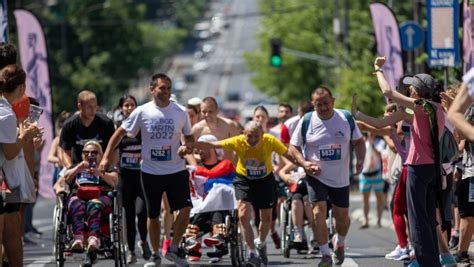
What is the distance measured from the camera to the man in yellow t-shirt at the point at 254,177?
642 inches

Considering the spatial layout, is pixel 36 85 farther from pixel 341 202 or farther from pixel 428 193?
pixel 428 193

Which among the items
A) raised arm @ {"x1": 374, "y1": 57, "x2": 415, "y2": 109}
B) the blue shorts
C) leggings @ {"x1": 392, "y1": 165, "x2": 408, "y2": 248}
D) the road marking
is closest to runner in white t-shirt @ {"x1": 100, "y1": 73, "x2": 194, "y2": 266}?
leggings @ {"x1": 392, "y1": 165, "x2": 408, "y2": 248}

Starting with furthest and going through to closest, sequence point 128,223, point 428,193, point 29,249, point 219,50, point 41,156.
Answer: point 219,50 → point 41,156 → point 29,249 → point 128,223 → point 428,193

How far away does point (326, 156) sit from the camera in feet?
52.0

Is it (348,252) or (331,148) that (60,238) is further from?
(348,252)

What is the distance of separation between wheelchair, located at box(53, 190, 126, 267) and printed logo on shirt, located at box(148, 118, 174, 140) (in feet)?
2.87

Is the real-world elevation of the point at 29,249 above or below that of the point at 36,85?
below

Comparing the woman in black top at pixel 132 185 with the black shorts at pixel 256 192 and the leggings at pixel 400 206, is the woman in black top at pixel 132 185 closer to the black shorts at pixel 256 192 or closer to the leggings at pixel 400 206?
the black shorts at pixel 256 192

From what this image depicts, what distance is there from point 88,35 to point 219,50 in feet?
244

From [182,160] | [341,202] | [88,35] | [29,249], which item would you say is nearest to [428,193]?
[341,202]

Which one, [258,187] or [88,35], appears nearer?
[258,187]

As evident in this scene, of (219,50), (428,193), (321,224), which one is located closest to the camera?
(428,193)

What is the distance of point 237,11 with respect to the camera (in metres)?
170

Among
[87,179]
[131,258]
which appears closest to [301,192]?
[131,258]
